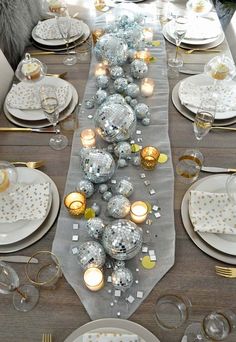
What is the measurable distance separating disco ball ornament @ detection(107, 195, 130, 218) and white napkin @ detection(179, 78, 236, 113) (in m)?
0.46

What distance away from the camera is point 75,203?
2.78ft

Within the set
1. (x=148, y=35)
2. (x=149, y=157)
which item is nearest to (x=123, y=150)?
(x=149, y=157)

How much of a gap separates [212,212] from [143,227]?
18cm

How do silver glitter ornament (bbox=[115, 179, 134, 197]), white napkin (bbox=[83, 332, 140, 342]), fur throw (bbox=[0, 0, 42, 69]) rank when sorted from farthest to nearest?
fur throw (bbox=[0, 0, 42, 69]) → silver glitter ornament (bbox=[115, 179, 134, 197]) → white napkin (bbox=[83, 332, 140, 342])

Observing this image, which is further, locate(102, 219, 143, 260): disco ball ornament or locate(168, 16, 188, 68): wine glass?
locate(168, 16, 188, 68): wine glass

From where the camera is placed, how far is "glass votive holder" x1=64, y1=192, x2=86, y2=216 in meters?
0.83

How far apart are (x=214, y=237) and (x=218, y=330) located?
8.2 inches

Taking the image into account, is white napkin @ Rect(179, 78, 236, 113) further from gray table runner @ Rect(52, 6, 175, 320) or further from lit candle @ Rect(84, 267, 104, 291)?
lit candle @ Rect(84, 267, 104, 291)

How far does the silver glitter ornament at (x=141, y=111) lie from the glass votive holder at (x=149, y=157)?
146 mm

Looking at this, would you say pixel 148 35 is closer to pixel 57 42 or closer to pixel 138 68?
pixel 138 68

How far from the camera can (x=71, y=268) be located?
76 cm

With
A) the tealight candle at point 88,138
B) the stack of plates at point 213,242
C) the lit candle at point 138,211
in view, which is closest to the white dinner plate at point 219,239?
the stack of plates at point 213,242

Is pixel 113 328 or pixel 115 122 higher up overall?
pixel 115 122

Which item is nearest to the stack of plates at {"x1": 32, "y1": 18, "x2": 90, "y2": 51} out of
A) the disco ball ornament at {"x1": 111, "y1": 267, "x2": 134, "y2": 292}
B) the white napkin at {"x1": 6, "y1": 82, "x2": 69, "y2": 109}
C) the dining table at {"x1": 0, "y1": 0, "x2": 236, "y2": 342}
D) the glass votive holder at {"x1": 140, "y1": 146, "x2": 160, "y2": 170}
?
the white napkin at {"x1": 6, "y1": 82, "x2": 69, "y2": 109}
